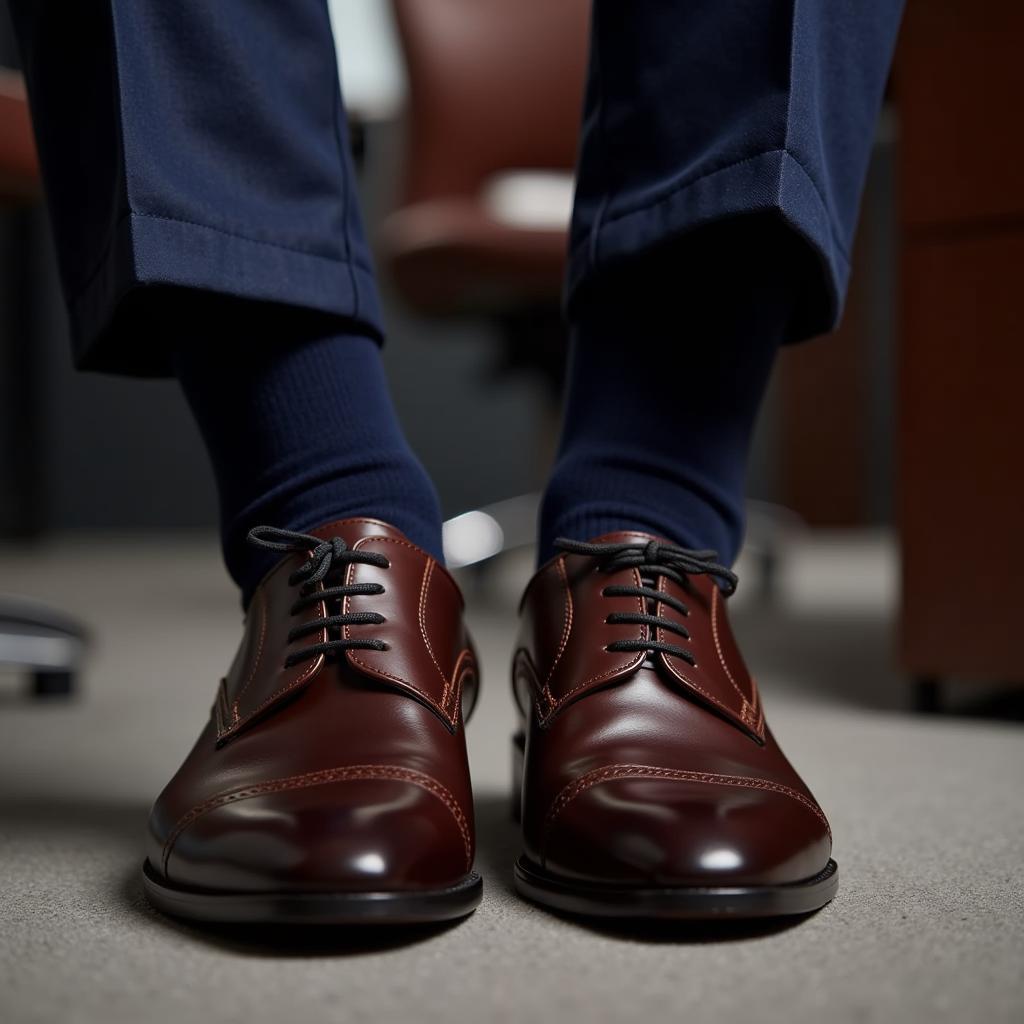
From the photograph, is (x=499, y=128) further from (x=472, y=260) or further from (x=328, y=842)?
(x=328, y=842)

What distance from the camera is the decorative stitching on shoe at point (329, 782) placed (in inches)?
16.9

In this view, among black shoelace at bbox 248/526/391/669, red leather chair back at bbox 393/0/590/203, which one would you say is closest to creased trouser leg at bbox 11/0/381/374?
black shoelace at bbox 248/526/391/669

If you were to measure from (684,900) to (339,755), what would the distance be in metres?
0.14

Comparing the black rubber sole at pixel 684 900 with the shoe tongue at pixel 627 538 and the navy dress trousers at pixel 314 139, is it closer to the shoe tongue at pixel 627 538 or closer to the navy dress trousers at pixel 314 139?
Answer: the shoe tongue at pixel 627 538

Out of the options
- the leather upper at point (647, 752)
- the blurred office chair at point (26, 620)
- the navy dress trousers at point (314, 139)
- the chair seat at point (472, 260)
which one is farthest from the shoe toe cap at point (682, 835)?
the chair seat at point (472, 260)

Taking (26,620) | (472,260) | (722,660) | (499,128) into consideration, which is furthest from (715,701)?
(499,128)

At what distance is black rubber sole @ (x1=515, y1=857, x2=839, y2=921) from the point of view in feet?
1.34

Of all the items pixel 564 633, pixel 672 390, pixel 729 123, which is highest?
pixel 729 123

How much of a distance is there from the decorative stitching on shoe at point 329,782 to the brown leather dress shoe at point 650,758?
0.04 meters

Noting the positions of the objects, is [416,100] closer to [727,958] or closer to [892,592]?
[892,592]

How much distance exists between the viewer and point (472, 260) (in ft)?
5.36

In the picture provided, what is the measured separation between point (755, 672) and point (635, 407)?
601 millimetres

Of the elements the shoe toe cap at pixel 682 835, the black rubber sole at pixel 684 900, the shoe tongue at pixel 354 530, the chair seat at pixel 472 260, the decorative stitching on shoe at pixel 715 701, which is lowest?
the black rubber sole at pixel 684 900

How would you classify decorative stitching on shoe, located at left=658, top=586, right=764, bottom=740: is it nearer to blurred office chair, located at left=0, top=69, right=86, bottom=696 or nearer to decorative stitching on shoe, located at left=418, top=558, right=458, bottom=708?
decorative stitching on shoe, located at left=418, top=558, right=458, bottom=708
